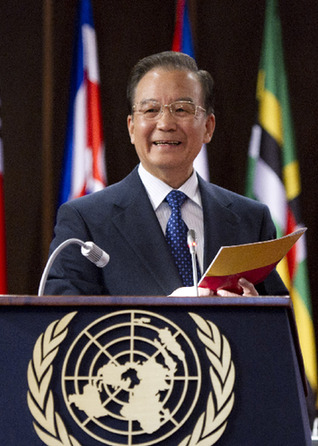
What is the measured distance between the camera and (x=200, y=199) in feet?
8.70

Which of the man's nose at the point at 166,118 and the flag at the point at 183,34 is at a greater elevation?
the flag at the point at 183,34

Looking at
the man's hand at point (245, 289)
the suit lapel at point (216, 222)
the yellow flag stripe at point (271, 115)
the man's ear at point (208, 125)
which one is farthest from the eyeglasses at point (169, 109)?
the yellow flag stripe at point (271, 115)

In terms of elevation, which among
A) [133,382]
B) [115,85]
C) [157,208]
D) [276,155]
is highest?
[115,85]

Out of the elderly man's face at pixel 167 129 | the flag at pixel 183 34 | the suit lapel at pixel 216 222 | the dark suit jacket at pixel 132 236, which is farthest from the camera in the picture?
the flag at pixel 183 34

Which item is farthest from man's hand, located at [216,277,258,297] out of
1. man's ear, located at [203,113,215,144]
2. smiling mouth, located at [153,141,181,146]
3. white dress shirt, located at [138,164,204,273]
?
man's ear, located at [203,113,215,144]

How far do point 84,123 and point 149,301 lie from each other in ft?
10.3

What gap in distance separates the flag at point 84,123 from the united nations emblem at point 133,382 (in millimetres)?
2893

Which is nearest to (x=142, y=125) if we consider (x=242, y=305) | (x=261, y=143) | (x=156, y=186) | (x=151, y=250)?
(x=156, y=186)

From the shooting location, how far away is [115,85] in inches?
187

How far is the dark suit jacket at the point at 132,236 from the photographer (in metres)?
2.34

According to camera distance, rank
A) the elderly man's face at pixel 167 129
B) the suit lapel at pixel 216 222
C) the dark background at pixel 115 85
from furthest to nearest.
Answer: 1. the dark background at pixel 115 85
2. the elderly man's face at pixel 167 129
3. the suit lapel at pixel 216 222

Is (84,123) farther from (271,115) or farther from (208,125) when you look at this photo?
(208,125)

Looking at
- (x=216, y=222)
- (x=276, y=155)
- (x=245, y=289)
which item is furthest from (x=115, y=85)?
(x=245, y=289)

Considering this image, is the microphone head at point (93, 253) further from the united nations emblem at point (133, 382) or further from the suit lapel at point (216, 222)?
the suit lapel at point (216, 222)
